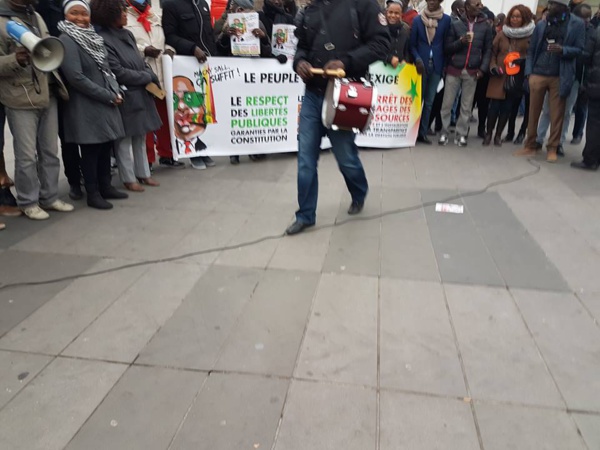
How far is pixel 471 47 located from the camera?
23.9ft

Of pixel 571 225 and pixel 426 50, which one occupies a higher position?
pixel 426 50

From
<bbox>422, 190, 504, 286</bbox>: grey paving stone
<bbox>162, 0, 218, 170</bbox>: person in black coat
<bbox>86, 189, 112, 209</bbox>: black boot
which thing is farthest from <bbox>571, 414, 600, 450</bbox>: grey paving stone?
<bbox>162, 0, 218, 170</bbox>: person in black coat

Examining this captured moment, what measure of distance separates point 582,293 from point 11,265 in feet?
13.4

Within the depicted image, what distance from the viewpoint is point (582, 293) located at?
326 centimetres

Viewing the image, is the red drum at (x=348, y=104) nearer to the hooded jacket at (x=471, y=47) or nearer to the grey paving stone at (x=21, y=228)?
the grey paving stone at (x=21, y=228)

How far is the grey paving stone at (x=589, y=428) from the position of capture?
202 cm

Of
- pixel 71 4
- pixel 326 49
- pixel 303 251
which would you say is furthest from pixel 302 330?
pixel 71 4

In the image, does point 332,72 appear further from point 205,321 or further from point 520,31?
point 520,31

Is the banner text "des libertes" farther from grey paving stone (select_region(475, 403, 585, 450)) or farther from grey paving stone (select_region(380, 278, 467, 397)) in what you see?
grey paving stone (select_region(475, 403, 585, 450))

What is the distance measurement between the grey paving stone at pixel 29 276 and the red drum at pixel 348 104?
2.14 meters

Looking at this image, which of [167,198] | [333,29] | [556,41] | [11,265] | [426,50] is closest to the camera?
[11,265]

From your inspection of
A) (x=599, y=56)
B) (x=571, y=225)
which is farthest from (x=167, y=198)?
(x=599, y=56)

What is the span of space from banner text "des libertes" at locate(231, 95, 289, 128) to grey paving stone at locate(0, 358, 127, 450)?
4432 mm

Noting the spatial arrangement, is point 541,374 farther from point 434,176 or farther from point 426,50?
point 426,50
